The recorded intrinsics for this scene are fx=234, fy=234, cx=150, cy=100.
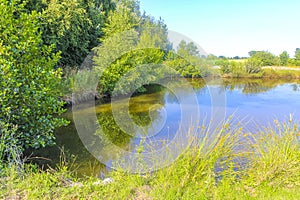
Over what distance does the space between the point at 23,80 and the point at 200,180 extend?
2.70 m

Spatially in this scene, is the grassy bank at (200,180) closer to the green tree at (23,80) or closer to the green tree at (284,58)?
the green tree at (23,80)

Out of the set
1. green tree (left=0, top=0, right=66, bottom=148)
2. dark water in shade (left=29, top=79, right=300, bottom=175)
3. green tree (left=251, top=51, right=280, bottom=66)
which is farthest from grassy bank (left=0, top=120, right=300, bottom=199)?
green tree (left=251, top=51, right=280, bottom=66)

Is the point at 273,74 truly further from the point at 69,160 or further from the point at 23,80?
the point at 23,80

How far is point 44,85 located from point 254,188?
3187mm

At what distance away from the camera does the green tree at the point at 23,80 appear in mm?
3111

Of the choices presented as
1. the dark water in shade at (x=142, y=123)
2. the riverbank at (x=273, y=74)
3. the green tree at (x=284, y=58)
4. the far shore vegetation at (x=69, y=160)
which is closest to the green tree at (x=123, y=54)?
the dark water in shade at (x=142, y=123)

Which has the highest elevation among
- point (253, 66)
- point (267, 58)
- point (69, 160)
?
point (267, 58)

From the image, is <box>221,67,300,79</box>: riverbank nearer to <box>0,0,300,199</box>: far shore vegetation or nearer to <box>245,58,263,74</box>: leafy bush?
<box>245,58,263,74</box>: leafy bush

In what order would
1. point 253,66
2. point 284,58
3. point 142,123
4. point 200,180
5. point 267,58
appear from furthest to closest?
point 284,58 < point 267,58 < point 253,66 < point 142,123 < point 200,180

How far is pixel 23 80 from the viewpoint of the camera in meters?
3.29

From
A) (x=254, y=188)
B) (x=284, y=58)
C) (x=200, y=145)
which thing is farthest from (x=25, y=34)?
(x=284, y=58)

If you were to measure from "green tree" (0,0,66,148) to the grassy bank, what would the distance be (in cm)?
95

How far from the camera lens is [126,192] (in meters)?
2.39

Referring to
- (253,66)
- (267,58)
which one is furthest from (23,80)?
(267,58)
